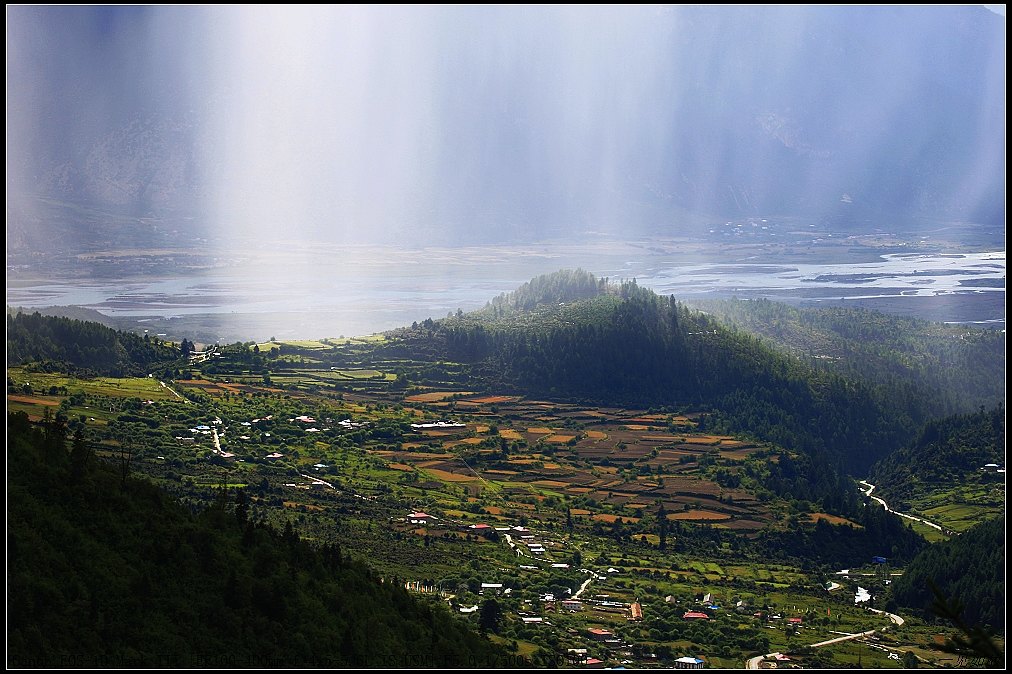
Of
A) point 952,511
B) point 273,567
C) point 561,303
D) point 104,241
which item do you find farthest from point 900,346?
point 104,241

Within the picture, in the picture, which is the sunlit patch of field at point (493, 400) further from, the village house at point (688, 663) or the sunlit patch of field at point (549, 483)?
the village house at point (688, 663)

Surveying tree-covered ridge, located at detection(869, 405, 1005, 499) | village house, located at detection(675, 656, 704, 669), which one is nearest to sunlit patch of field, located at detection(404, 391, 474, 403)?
tree-covered ridge, located at detection(869, 405, 1005, 499)

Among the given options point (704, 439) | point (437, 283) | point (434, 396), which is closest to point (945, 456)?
point (704, 439)

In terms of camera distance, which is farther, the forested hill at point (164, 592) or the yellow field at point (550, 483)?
the yellow field at point (550, 483)

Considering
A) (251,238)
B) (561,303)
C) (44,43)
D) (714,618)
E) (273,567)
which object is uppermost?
(44,43)

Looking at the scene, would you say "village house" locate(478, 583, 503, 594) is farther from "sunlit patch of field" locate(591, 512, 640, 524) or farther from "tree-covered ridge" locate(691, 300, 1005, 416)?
"tree-covered ridge" locate(691, 300, 1005, 416)

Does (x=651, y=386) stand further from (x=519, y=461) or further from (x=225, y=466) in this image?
(x=225, y=466)

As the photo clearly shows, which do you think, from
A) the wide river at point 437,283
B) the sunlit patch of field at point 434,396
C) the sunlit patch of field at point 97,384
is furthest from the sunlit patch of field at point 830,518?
the wide river at point 437,283
